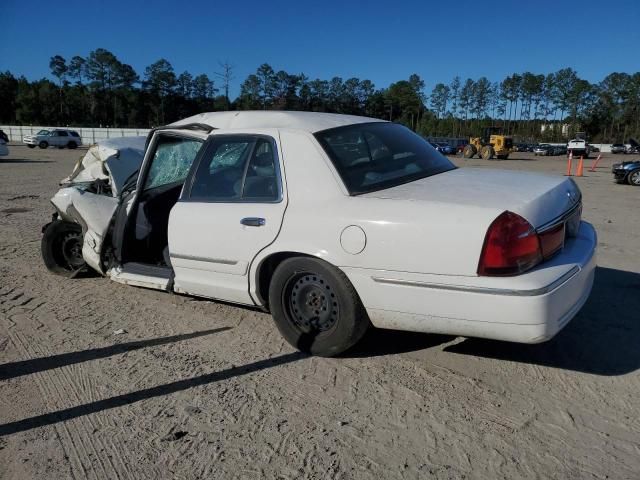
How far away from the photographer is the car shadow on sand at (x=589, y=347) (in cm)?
344

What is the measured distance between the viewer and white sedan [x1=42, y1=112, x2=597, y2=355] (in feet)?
9.44

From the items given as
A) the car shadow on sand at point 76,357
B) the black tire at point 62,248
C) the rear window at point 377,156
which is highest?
the rear window at point 377,156

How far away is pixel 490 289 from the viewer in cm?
283

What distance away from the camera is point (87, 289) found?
17.1ft

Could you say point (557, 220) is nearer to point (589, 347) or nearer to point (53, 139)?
point (589, 347)

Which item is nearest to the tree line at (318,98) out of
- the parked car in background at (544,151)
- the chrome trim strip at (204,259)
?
the parked car in background at (544,151)

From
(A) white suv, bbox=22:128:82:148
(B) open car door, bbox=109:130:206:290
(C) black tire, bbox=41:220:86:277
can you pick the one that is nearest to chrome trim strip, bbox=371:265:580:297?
(B) open car door, bbox=109:130:206:290

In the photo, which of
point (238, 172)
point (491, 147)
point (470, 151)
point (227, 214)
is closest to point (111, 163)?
point (238, 172)

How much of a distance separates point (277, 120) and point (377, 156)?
808 millimetres

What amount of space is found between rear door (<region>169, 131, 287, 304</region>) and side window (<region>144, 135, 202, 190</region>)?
74cm

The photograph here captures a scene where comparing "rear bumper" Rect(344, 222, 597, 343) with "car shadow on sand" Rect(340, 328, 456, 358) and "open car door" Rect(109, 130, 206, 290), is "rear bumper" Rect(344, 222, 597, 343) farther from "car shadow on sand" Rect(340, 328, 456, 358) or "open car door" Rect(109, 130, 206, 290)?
"open car door" Rect(109, 130, 206, 290)

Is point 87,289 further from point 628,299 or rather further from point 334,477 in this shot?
point 628,299

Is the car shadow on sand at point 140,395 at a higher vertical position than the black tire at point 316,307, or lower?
lower

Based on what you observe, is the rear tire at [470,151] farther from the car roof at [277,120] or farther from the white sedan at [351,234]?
the car roof at [277,120]
